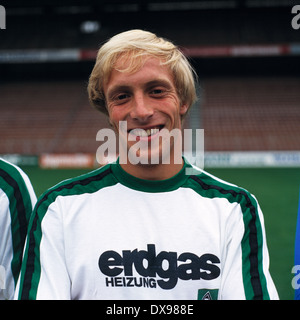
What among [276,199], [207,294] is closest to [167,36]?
[276,199]

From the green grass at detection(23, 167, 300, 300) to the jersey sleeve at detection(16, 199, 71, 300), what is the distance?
2.67 m

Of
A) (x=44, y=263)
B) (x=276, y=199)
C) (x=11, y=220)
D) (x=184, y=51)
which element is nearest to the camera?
(x=44, y=263)

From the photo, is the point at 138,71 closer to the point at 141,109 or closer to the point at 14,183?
the point at 141,109

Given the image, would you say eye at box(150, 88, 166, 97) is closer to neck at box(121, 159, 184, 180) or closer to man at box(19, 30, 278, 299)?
man at box(19, 30, 278, 299)

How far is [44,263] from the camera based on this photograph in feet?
4.25

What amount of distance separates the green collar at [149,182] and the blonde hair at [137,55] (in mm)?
326

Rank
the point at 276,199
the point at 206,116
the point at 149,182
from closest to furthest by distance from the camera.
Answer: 1. the point at 149,182
2. the point at 276,199
3. the point at 206,116

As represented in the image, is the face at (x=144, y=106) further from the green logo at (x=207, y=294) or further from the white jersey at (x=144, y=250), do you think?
the green logo at (x=207, y=294)

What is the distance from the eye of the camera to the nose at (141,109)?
132 centimetres

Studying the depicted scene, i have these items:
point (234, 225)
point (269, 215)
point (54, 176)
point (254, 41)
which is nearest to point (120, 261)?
point (234, 225)

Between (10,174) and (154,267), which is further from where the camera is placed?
(10,174)

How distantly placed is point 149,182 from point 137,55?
48cm

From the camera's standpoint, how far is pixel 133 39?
4.46ft

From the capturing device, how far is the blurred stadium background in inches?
634
